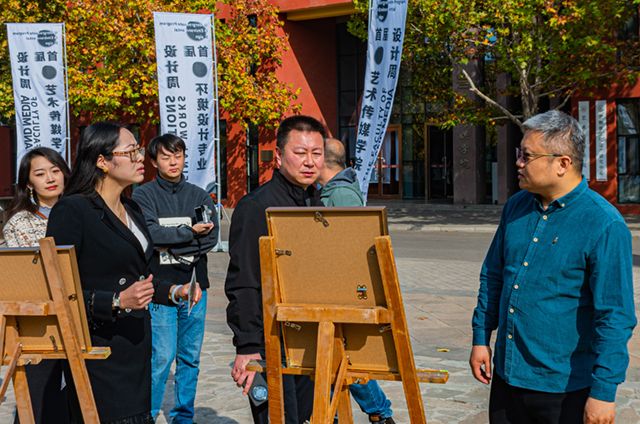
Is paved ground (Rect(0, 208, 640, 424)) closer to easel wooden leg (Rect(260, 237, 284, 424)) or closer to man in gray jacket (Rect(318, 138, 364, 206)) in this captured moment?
man in gray jacket (Rect(318, 138, 364, 206))

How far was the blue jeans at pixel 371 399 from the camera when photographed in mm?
5301

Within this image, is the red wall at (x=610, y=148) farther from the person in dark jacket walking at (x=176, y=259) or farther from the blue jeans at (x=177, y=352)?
the blue jeans at (x=177, y=352)

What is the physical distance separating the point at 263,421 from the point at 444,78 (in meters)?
25.4

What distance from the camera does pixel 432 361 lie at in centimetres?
761

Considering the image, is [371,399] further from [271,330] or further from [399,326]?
[399,326]

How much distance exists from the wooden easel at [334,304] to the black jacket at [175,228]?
230 cm

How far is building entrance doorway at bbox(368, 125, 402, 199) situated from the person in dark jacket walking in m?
28.9

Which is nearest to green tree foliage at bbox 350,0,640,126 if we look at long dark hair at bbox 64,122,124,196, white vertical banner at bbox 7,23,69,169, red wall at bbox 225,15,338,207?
white vertical banner at bbox 7,23,69,169

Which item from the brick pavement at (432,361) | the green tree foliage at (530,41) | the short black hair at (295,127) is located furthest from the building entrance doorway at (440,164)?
the short black hair at (295,127)

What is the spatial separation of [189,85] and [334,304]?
43.0ft

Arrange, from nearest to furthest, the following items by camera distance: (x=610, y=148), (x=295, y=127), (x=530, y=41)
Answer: (x=295, y=127) < (x=530, y=41) < (x=610, y=148)

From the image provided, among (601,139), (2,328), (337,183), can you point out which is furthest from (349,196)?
(601,139)

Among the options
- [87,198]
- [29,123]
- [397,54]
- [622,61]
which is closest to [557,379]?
[87,198]

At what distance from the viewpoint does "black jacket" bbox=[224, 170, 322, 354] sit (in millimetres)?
3797
